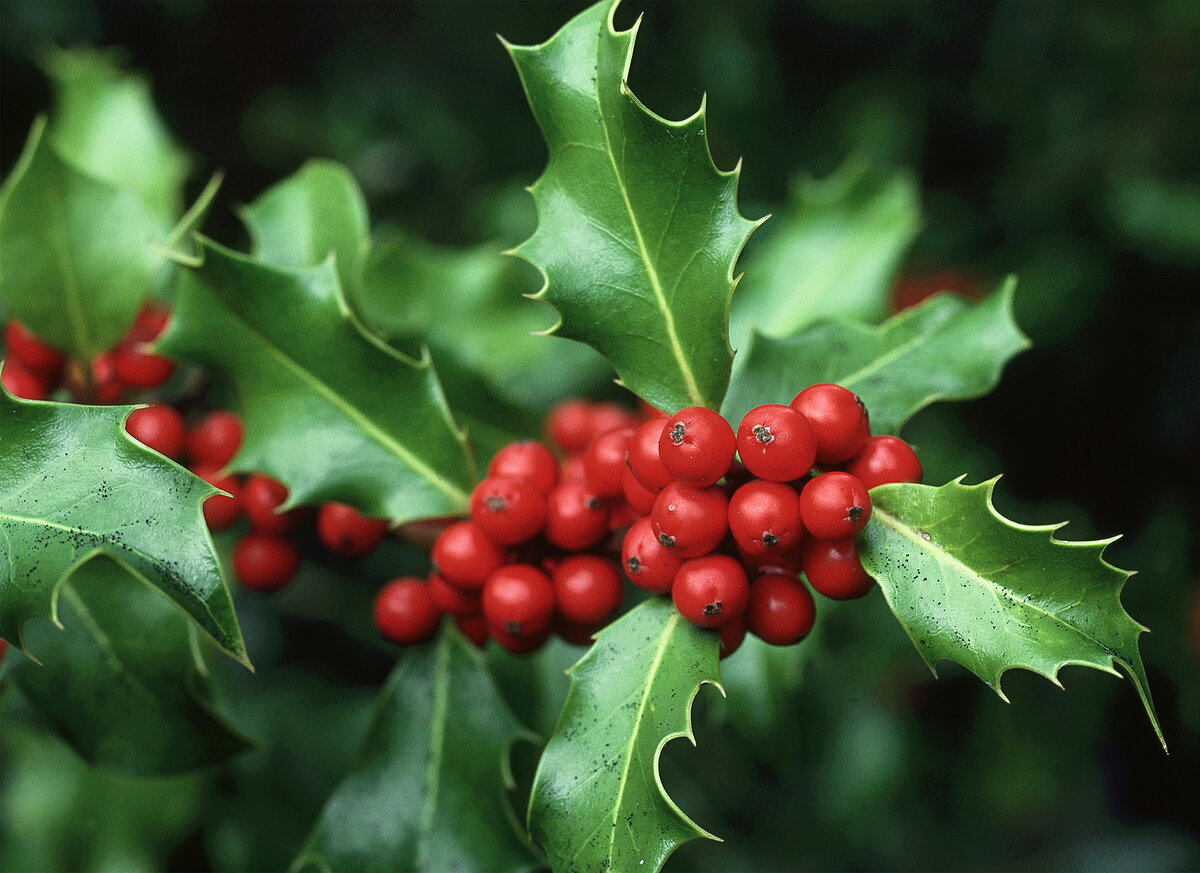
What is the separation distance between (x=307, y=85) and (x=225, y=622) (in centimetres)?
344

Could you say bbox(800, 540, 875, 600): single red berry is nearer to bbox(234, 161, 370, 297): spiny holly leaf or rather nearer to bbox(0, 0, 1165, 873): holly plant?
bbox(0, 0, 1165, 873): holly plant

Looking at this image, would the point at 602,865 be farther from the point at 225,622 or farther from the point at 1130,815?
the point at 1130,815

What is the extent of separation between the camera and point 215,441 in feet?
4.84

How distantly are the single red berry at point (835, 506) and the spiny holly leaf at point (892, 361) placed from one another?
0.34 metres

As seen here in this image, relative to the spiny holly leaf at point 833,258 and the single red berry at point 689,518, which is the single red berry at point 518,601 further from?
the spiny holly leaf at point 833,258

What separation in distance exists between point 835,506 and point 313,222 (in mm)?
1130

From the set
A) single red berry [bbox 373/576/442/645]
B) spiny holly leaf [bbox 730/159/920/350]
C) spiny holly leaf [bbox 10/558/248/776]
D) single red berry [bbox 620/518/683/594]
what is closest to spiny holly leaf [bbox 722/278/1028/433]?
single red berry [bbox 620/518/683/594]

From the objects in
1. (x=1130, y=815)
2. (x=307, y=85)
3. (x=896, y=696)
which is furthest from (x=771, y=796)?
(x=307, y=85)

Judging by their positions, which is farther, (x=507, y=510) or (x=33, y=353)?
(x=33, y=353)

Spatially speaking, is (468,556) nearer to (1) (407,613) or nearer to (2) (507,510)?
(2) (507,510)

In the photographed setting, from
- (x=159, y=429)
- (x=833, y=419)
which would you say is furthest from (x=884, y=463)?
(x=159, y=429)

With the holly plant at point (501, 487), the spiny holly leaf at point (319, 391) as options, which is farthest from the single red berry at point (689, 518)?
the spiny holly leaf at point (319, 391)

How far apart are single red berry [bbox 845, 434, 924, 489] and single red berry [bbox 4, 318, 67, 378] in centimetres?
131

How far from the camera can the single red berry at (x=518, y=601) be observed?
3.76ft
